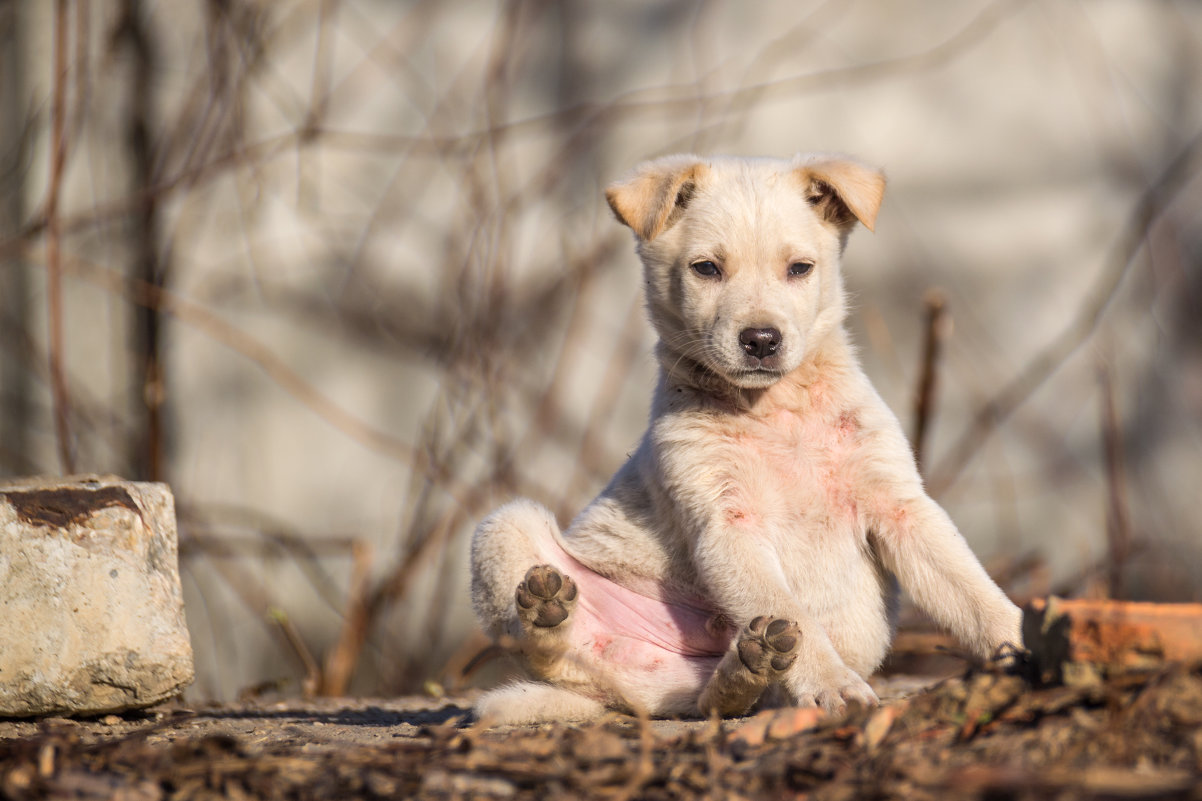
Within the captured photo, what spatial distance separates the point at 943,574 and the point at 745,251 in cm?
106

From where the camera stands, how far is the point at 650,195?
348 centimetres

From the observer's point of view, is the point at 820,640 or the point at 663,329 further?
the point at 663,329

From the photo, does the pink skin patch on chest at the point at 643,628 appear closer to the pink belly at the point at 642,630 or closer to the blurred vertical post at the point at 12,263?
the pink belly at the point at 642,630

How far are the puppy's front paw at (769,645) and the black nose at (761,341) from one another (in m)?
0.76

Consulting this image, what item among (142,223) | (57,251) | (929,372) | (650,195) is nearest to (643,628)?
(650,195)

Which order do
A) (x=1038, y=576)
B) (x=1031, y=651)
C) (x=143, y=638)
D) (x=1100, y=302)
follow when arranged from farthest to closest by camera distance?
(x=1100, y=302) < (x=1038, y=576) < (x=143, y=638) < (x=1031, y=651)

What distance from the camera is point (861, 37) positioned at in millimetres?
6078

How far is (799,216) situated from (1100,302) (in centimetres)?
317

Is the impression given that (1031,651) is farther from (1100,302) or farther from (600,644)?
(1100,302)

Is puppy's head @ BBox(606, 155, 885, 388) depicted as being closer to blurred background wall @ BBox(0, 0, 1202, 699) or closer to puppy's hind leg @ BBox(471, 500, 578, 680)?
puppy's hind leg @ BBox(471, 500, 578, 680)

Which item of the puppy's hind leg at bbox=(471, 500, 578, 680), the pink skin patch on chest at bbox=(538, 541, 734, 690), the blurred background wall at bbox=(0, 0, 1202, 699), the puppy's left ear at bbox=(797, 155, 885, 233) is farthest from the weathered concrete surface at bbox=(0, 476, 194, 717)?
the blurred background wall at bbox=(0, 0, 1202, 699)

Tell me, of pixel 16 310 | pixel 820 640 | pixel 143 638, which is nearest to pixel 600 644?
pixel 820 640

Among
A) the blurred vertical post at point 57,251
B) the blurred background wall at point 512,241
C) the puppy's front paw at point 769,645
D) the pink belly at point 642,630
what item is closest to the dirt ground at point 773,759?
the puppy's front paw at point 769,645

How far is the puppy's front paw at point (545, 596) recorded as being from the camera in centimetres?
303
